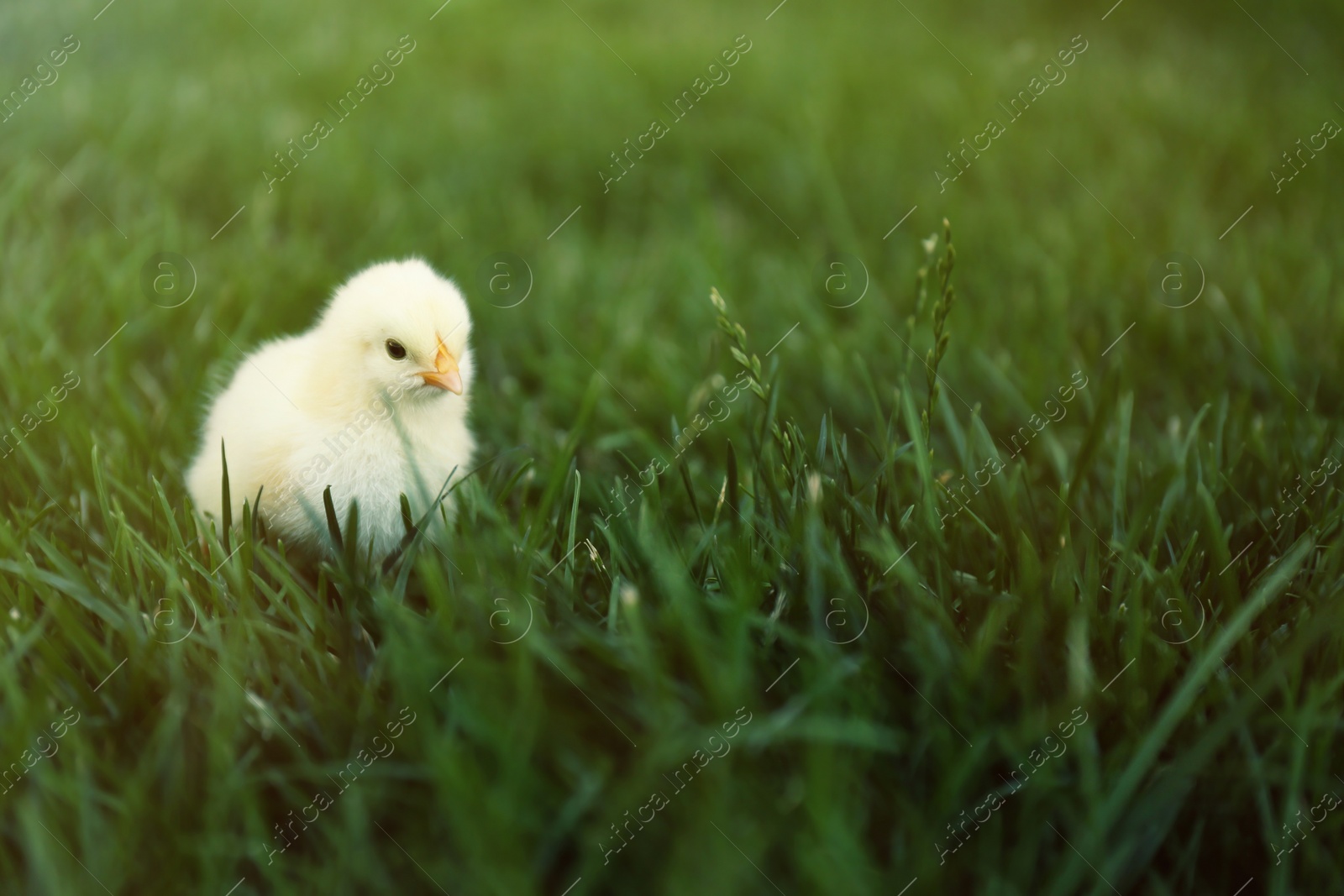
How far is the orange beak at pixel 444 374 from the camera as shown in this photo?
2.11m

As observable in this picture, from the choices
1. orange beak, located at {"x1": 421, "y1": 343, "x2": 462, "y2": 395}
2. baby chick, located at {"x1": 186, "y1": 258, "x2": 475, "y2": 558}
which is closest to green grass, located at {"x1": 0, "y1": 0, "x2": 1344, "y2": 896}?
baby chick, located at {"x1": 186, "y1": 258, "x2": 475, "y2": 558}

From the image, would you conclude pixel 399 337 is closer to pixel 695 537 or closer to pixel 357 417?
pixel 357 417

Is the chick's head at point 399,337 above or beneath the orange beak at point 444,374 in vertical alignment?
above

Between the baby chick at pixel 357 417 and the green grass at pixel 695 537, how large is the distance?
13 centimetres

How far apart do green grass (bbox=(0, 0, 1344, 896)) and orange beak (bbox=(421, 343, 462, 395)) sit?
9.4 inches

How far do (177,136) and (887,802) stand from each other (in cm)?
432

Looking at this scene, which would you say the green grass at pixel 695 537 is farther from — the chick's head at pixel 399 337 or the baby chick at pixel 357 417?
the chick's head at pixel 399 337

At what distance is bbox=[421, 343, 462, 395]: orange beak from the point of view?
2.11 metres

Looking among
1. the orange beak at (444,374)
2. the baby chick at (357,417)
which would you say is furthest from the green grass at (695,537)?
the orange beak at (444,374)

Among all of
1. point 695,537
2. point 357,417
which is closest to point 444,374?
point 357,417

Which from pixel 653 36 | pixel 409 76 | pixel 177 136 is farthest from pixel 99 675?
pixel 653 36

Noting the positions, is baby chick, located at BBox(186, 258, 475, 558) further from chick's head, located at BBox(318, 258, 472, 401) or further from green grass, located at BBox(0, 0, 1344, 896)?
green grass, located at BBox(0, 0, 1344, 896)

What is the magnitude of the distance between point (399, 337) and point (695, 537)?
2.81ft

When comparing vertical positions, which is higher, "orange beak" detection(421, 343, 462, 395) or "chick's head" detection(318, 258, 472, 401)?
"chick's head" detection(318, 258, 472, 401)
